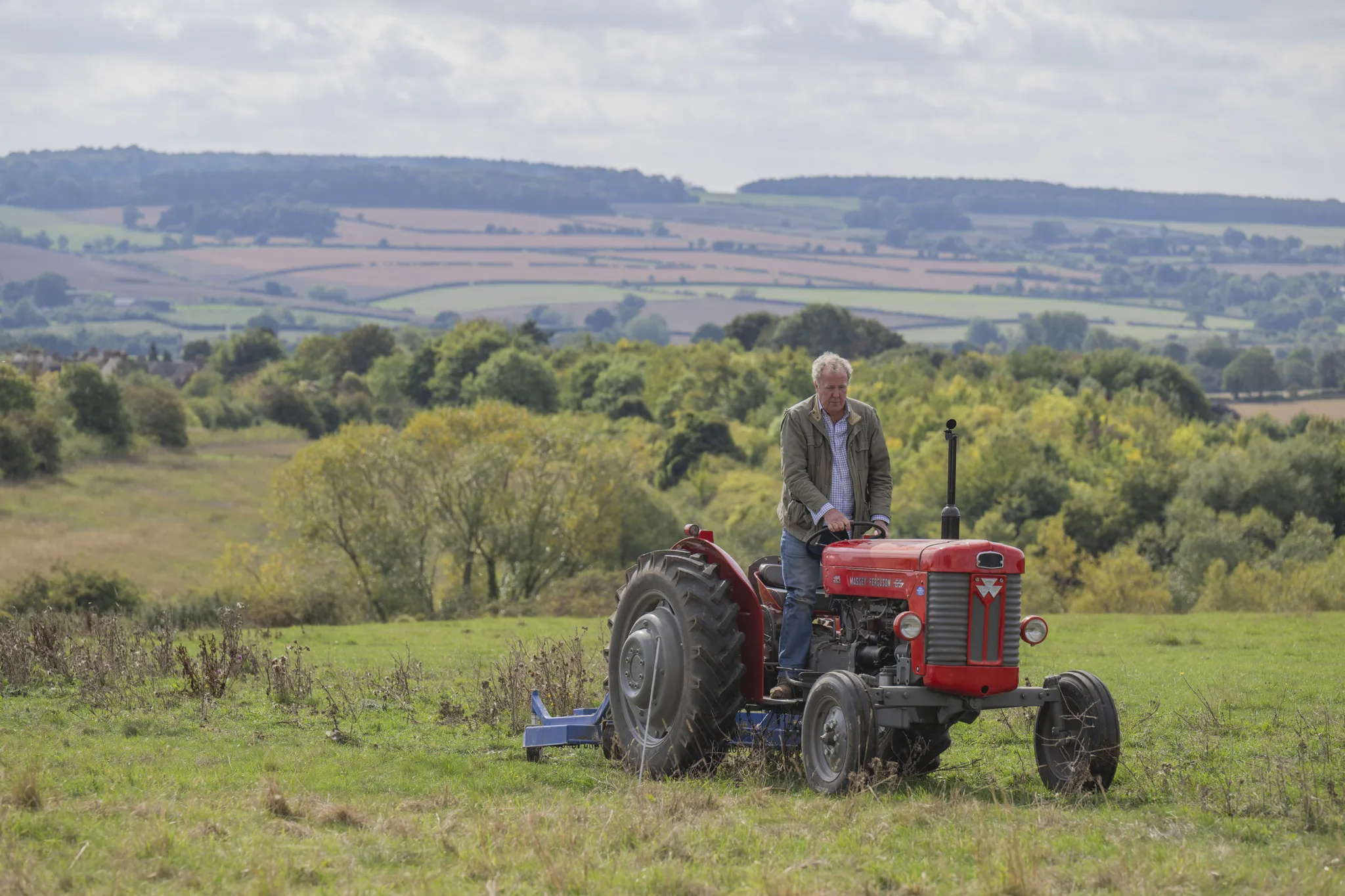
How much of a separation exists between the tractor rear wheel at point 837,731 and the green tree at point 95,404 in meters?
75.6

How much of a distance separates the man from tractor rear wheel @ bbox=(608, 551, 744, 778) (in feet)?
1.52

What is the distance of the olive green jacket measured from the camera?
1138cm

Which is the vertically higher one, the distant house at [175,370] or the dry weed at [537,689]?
the dry weed at [537,689]

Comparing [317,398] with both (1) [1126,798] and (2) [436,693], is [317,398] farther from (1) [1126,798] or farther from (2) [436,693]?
(1) [1126,798]

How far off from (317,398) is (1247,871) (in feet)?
371

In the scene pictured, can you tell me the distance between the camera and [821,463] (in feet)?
37.9

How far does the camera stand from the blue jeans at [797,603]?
11.3m

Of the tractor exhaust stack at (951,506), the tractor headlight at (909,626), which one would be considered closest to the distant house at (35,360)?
the tractor exhaust stack at (951,506)

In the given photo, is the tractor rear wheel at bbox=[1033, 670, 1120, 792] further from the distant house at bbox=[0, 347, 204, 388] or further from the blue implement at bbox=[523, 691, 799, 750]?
the distant house at bbox=[0, 347, 204, 388]

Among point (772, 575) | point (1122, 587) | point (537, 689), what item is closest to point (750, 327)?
point (1122, 587)

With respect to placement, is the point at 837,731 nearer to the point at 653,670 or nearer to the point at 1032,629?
the point at 1032,629

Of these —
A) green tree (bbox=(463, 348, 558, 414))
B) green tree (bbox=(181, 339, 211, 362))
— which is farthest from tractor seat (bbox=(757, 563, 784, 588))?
green tree (bbox=(181, 339, 211, 362))

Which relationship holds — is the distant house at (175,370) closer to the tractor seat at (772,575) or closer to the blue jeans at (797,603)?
the tractor seat at (772,575)

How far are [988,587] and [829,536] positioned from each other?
59.1 inches
